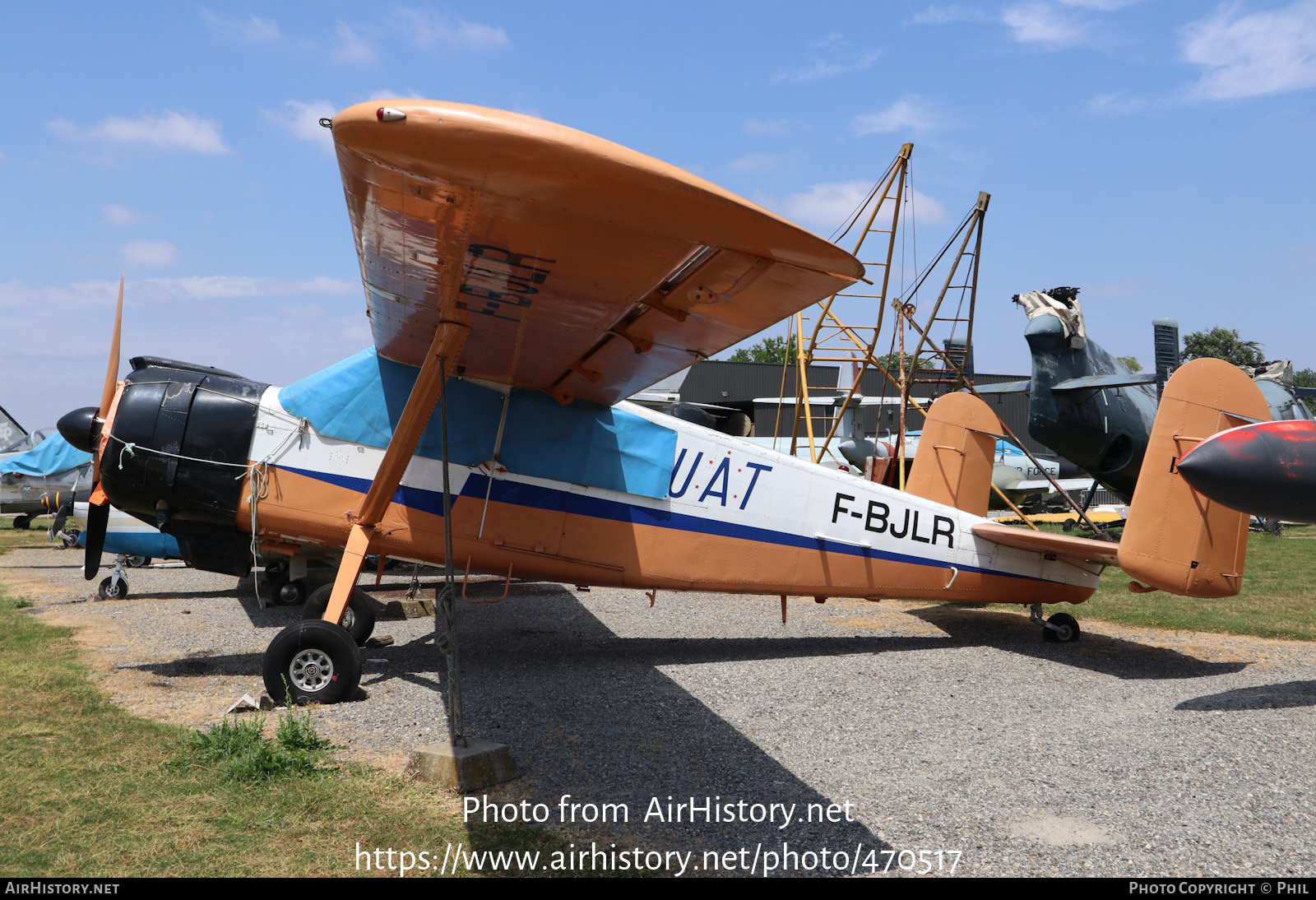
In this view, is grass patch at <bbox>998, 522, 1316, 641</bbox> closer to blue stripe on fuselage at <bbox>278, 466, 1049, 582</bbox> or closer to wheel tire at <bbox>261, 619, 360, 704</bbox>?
blue stripe on fuselage at <bbox>278, 466, 1049, 582</bbox>

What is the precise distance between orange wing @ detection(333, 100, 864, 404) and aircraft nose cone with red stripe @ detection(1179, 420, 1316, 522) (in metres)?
3.56

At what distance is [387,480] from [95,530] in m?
2.98

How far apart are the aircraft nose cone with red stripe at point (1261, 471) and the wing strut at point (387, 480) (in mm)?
5289

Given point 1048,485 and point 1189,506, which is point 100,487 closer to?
point 1189,506

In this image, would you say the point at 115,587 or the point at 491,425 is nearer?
the point at 491,425

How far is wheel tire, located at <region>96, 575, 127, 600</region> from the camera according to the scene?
37.8 ft

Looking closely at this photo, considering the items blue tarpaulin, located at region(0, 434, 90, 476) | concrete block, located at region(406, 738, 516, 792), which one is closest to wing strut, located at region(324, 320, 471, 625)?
concrete block, located at region(406, 738, 516, 792)

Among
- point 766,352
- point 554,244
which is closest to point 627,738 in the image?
point 554,244

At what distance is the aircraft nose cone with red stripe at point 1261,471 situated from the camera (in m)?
5.42

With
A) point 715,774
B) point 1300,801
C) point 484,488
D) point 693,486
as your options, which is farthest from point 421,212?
point 1300,801

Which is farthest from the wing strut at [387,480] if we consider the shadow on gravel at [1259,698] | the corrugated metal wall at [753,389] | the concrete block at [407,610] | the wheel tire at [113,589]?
the corrugated metal wall at [753,389]

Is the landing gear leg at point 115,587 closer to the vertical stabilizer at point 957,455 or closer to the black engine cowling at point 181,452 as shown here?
the black engine cowling at point 181,452

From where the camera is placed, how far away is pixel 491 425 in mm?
7000

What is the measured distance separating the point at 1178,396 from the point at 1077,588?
2.86 m
